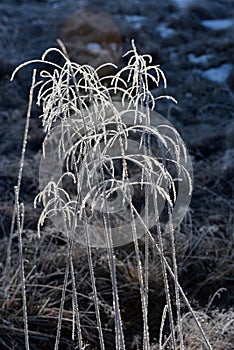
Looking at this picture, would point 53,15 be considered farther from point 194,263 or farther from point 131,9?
point 194,263

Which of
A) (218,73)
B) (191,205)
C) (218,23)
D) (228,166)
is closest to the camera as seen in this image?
(191,205)

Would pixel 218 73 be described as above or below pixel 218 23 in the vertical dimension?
below

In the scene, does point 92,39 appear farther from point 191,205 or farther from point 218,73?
point 191,205

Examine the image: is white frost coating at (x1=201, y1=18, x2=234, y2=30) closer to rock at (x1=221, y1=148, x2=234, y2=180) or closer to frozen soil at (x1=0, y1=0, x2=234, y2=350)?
frozen soil at (x1=0, y1=0, x2=234, y2=350)

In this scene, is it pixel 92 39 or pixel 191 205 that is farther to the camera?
pixel 92 39

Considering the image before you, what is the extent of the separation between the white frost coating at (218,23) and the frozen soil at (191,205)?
0.05 feet

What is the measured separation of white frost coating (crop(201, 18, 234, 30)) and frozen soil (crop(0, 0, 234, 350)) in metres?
0.01

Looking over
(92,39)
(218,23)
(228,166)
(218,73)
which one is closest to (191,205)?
(228,166)

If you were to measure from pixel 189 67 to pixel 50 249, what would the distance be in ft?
12.6

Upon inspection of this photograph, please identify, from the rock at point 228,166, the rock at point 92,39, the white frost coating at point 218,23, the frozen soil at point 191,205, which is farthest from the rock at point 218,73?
the rock at point 228,166

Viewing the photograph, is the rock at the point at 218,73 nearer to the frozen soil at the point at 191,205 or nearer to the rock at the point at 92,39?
the frozen soil at the point at 191,205

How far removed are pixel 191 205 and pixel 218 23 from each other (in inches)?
208

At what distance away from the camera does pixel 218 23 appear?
314 inches

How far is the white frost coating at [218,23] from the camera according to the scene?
772 centimetres
